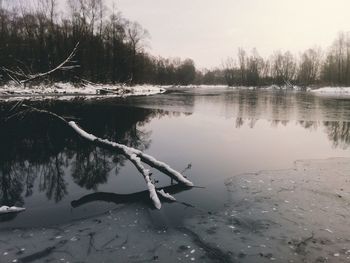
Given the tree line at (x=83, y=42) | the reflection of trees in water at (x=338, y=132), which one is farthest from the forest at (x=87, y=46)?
the reflection of trees in water at (x=338, y=132)

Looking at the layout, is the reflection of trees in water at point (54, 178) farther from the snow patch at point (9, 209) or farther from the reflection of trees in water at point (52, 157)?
the snow patch at point (9, 209)

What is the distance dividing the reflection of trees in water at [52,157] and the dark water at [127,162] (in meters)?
0.03

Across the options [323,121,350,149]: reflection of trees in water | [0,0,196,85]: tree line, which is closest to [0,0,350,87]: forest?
[0,0,196,85]: tree line

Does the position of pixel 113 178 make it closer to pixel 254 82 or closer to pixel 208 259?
pixel 208 259

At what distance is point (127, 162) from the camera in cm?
1153

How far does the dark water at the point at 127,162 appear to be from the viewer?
7.77m

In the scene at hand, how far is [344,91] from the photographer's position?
75.7 metres

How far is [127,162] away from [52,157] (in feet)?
8.90

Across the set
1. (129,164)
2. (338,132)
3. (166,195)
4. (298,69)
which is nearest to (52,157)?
(129,164)

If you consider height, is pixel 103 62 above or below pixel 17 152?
above

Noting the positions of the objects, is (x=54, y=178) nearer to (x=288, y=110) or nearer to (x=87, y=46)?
(x=288, y=110)

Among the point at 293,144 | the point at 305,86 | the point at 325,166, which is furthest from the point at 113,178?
the point at 305,86

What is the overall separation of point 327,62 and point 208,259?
4853 inches

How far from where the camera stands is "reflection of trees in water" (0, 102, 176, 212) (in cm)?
890
